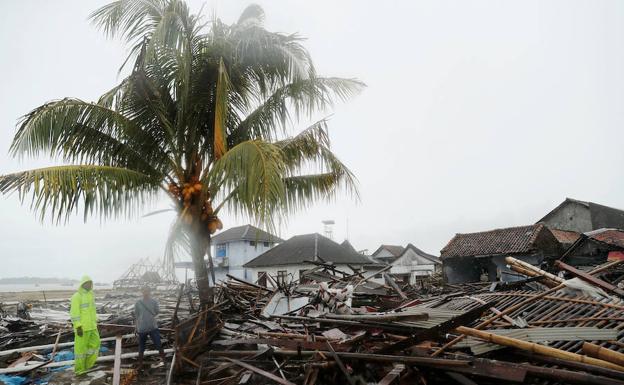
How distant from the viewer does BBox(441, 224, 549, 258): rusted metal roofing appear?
23.6 metres

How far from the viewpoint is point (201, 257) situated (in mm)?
6992

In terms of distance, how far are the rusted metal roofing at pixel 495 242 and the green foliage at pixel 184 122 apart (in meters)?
20.1

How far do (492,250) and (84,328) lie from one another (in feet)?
78.2

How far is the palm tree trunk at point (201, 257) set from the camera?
6742 millimetres

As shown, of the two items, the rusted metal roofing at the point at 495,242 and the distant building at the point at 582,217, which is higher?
the distant building at the point at 582,217

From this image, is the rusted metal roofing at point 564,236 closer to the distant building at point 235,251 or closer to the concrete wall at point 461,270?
the concrete wall at point 461,270

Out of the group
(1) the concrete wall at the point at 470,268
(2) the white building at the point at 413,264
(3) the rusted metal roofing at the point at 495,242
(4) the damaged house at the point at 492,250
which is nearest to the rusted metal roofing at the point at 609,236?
(4) the damaged house at the point at 492,250

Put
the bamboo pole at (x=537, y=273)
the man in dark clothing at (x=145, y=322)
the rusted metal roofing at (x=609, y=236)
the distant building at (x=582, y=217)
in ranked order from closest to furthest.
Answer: the man in dark clothing at (x=145, y=322) → the bamboo pole at (x=537, y=273) → the rusted metal roofing at (x=609, y=236) → the distant building at (x=582, y=217)

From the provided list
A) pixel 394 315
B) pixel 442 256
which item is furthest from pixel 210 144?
pixel 442 256

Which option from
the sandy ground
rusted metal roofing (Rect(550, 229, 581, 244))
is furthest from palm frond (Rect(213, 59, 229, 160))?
rusted metal roofing (Rect(550, 229, 581, 244))

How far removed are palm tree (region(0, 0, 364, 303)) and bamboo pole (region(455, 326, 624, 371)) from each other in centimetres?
285

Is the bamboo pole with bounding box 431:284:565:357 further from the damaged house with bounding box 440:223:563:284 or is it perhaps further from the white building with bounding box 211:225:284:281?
the white building with bounding box 211:225:284:281

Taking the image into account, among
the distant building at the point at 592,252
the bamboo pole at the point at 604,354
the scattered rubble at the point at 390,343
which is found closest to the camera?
the bamboo pole at the point at 604,354

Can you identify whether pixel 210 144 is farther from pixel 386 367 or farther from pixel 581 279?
pixel 581 279
